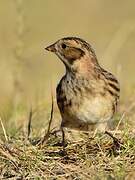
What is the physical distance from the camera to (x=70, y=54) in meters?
7.85

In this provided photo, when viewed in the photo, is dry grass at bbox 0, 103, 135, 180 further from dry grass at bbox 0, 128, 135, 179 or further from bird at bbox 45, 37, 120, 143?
bird at bbox 45, 37, 120, 143

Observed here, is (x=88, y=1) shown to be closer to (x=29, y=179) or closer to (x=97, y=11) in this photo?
(x=97, y=11)

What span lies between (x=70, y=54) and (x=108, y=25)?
8925 mm

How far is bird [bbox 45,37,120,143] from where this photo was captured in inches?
300

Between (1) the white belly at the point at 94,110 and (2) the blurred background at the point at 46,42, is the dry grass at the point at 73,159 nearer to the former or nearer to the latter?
(1) the white belly at the point at 94,110

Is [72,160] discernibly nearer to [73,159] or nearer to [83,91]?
[73,159]

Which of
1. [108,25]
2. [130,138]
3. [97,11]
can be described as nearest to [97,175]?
[130,138]

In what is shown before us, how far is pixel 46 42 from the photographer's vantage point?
1522 cm

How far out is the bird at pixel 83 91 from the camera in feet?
25.0

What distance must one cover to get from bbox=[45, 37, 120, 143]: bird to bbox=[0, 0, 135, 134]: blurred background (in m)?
0.21

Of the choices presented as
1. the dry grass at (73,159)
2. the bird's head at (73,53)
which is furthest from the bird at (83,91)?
the dry grass at (73,159)

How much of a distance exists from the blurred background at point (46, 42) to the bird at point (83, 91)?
0.69 ft

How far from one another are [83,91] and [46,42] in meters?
7.58

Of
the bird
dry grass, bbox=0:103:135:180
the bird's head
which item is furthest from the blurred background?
dry grass, bbox=0:103:135:180
